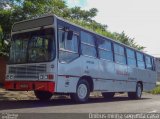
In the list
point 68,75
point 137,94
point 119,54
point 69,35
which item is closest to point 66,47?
point 69,35

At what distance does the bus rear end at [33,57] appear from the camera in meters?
12.9

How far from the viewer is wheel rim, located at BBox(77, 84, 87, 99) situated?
14.4m

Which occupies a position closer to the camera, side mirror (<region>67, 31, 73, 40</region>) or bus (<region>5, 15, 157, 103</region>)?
bus (<region>5, 15, 157, 103</region>)

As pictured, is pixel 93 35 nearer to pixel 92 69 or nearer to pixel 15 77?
pixel 92 69

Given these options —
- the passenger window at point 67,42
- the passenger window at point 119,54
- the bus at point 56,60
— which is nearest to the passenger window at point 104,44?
the bus at point 56,60

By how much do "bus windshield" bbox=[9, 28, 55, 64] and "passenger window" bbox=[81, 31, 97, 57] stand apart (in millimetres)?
2076

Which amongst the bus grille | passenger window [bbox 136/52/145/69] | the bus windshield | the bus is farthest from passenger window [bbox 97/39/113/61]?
passenger window [bbox 136/52/145/69]

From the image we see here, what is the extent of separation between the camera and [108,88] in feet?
55.8

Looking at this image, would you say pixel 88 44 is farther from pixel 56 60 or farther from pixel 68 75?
pixel 56 60

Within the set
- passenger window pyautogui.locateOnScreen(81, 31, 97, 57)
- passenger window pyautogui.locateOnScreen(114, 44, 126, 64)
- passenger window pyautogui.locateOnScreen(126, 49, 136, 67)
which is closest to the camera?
passenger window pyautogui.locateOnScreen(81, 31, 97, 57)

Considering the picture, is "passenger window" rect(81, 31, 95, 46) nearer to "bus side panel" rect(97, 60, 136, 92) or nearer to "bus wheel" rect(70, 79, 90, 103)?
"bus side panel" rect(97, 60, 136, 92)

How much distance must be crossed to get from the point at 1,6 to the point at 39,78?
9525mm

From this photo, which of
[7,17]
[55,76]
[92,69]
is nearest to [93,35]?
[92,69]

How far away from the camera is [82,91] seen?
14.6m
